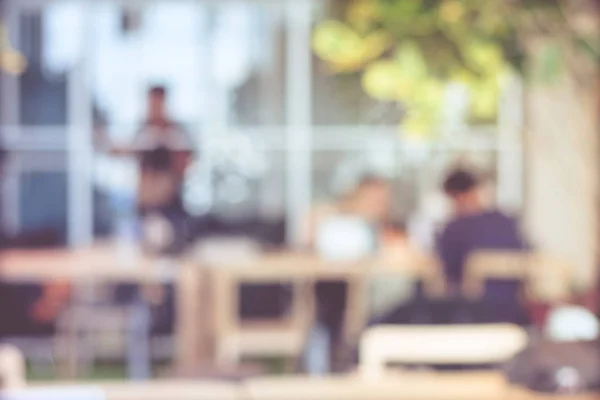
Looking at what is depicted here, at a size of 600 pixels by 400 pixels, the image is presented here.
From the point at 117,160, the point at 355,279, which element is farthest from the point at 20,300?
the point at 355,279

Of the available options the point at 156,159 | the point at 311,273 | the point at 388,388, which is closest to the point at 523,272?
the point at 311,273

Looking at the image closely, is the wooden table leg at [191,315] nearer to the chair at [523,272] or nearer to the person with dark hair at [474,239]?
the person with dark hair at [474,239]

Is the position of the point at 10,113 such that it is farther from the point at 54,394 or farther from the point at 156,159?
the point at 54,394

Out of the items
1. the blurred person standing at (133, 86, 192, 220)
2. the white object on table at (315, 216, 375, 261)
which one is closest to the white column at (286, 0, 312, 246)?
the blurred person standing at (133, 86, 192, 220)

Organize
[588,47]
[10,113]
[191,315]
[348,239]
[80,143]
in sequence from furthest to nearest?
[80,143], [10,113], [348,239], [191,315], [588,47]

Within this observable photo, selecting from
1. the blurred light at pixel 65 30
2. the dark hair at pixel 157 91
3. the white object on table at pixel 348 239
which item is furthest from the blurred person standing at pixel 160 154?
the white object on table at pixel 348 239

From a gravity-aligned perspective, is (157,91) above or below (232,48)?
below

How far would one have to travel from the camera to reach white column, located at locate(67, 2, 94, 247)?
360 inches

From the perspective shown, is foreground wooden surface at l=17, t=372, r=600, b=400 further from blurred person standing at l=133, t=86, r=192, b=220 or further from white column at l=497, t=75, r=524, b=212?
white column at l=497, t=75, r=524, b=212

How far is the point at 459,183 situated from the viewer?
637cm

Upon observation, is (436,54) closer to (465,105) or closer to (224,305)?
(224,305)

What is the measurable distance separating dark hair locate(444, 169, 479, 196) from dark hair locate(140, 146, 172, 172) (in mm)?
2189

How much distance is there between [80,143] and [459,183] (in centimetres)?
378

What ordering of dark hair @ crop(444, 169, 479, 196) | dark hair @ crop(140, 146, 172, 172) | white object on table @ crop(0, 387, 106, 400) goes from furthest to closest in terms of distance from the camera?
dark hair @ crop(140, 146, 172, 172) → dark hair @ crop(444, 169, 479, 196) → white object on table @ crop(0, 387, 106, 400)
